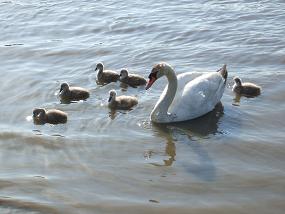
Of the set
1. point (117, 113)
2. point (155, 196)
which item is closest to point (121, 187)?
point (155, 196)

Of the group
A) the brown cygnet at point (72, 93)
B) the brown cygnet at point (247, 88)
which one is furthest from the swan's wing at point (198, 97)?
the brown cygnet at point (72, 93)

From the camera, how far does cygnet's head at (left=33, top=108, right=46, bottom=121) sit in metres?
9.86

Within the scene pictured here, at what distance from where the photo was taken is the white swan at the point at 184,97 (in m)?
9.82

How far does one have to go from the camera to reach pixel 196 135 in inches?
367

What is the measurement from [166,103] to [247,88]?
161 centimetres

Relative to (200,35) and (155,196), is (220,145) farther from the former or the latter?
(200,35)

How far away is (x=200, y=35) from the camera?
14.4 m

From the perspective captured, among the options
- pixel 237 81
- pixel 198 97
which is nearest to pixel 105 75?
pixel 198 97

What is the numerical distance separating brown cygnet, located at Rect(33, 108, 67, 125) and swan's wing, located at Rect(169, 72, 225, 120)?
1.85m

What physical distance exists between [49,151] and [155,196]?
217cm

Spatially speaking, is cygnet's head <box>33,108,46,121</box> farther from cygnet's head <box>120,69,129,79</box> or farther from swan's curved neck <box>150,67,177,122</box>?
cygnet's head <box>120,69,129,79</box>

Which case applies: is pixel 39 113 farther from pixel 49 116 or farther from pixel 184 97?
pixel 184 97

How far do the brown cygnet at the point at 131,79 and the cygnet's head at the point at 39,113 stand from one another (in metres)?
2.14

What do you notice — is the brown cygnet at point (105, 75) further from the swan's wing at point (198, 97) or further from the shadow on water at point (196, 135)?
the shadow on water at point (196, 135)
